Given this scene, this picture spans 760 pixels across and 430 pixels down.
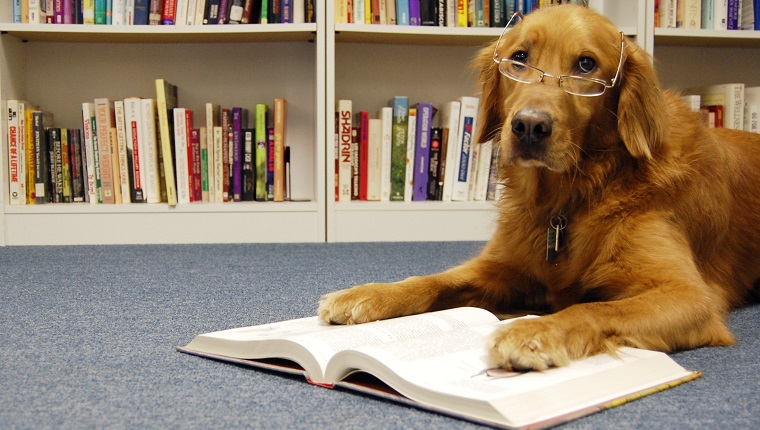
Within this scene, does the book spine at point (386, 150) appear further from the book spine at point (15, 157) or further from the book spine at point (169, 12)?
the book spine at point (15, 157)

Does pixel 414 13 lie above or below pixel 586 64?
above

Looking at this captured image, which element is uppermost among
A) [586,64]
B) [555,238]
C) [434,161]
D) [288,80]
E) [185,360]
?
[288,80]

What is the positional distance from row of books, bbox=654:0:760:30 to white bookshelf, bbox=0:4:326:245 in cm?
125

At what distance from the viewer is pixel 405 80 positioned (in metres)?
3.13

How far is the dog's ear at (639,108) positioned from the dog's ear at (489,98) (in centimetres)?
25

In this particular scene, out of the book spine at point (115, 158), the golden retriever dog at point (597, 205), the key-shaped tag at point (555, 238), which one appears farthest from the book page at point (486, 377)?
the book spine at point (115, 158)

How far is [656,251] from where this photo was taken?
1.29m

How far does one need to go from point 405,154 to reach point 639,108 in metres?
1.46

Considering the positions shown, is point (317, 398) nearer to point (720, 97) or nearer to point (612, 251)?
point (612, 251)

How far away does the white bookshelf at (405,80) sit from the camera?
8.98 feet

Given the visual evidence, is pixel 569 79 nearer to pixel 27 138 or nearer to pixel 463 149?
pixel 463 149

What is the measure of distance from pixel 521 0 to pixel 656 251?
70.5 inches

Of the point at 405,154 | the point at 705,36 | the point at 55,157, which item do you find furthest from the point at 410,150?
the point at 55,157

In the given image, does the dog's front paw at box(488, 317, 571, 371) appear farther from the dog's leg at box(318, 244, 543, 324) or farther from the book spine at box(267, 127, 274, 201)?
the book spine at box(267, 127, 274, 201)
